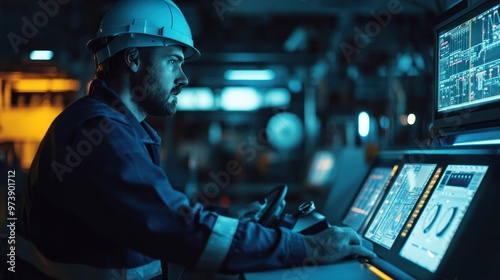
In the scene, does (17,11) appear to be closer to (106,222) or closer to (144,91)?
(144,91)

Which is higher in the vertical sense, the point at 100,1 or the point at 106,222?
the point at 100,1

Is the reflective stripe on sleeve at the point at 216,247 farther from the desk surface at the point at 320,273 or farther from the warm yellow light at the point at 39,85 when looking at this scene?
the warm yellow light at the point at 39,85

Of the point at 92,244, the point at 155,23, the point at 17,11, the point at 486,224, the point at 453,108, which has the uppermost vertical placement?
the point at 17,11

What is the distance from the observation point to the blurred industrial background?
530 centimetres

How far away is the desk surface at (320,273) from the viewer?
1.48 meters

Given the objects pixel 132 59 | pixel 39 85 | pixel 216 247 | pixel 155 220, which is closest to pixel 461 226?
pixel 216 247

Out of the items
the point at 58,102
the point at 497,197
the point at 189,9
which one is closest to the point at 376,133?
the point at 189,9

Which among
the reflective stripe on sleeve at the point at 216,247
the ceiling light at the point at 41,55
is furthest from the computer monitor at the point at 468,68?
the ceiling light at the point at 41,55

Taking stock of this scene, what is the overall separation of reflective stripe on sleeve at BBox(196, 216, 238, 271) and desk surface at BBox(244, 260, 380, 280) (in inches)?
4.1

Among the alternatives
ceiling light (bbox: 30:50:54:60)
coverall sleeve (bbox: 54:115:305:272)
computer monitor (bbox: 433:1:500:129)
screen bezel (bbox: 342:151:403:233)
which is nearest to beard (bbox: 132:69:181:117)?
coverall sleeve (bbox: 54:115:305:272)

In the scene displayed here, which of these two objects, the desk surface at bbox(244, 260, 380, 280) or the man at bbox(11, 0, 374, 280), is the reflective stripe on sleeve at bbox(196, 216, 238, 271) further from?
the desk surface at bbox(244, 260, 380, 280)

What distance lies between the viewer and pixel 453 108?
1.83 m

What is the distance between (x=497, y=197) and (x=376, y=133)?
26.6 ft

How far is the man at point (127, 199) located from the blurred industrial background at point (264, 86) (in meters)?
0.96
